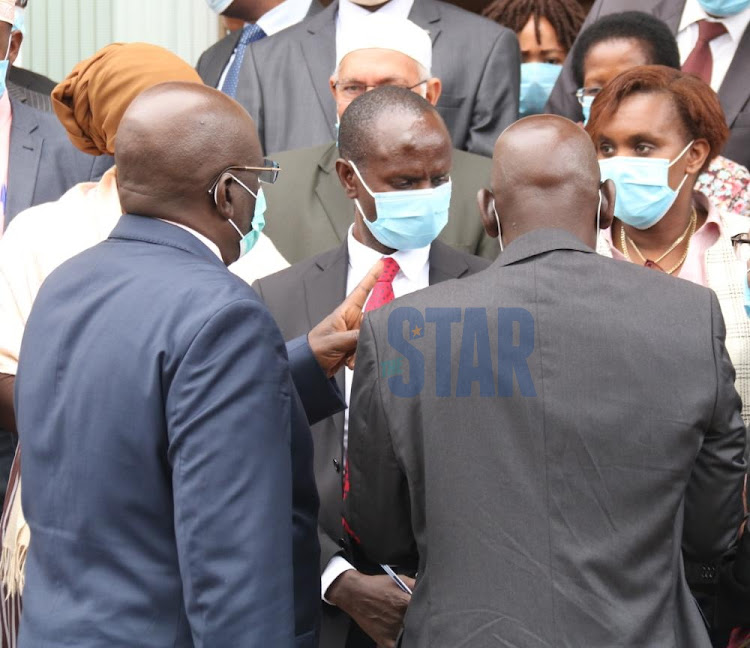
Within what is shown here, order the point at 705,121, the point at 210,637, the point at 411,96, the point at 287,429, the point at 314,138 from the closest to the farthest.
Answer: the point at 210,637 → the point at 287,429 → the point at 411,96 → the point at 705,121 → the point at 314,138

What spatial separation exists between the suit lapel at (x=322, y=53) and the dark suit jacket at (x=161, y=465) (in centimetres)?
251

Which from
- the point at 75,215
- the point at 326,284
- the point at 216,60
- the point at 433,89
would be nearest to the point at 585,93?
the point at 433,89

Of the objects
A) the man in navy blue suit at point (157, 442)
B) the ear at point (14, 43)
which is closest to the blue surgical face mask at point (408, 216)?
the man in navy blue suit at point (157, 442)

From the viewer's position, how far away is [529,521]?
97.0 inches

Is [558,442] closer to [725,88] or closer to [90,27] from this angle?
[725,88]

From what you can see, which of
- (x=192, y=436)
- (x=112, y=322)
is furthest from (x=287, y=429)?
(x=112, y=322)

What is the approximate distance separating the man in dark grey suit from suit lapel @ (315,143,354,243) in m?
1.59

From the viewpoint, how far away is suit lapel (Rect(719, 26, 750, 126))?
487cm

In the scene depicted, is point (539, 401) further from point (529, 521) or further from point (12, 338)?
point (12, 338)

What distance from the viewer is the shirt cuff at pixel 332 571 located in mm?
3250

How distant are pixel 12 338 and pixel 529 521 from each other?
5.44 feet

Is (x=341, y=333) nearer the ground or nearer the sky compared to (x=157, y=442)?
nearer the ground

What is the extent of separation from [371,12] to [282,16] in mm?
744

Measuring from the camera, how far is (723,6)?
4.98 meters
